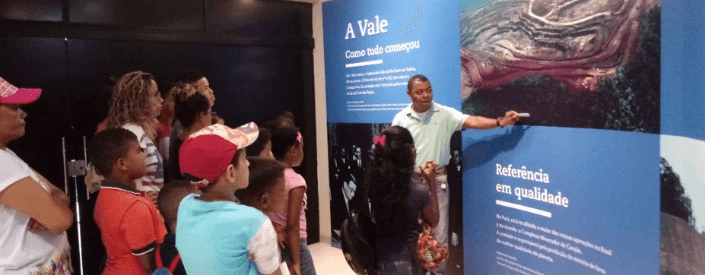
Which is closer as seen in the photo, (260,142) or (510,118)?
(260,142)

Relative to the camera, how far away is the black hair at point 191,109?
3.58m

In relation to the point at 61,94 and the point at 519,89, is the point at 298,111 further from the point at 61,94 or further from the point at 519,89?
the point at 519,89

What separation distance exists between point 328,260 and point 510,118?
88.3 inches

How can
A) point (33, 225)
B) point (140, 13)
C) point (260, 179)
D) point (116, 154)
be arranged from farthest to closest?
point (140, 13)
point (116, 154)
point (33, 225)
point (260, 179)

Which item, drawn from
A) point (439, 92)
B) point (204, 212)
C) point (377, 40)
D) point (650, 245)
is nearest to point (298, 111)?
point (377, 40)

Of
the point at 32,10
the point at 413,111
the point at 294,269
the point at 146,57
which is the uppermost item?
the point at 32,10

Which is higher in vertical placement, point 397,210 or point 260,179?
point 260,179

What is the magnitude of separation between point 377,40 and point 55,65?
2413 millimetres

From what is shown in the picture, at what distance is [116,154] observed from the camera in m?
2.41

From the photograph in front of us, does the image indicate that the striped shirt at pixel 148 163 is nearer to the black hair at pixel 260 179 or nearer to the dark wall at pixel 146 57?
the dark wall at pixel 146 57

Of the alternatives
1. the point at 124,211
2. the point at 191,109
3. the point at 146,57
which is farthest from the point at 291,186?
the point at 146,57

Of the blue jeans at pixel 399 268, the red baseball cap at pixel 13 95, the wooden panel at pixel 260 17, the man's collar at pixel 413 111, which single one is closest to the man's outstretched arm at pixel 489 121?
the man's collar at pixel 413 111

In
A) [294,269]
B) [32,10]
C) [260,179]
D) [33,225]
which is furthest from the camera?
[32,10]

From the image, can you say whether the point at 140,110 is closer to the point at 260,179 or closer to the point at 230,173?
the point at 260,179
